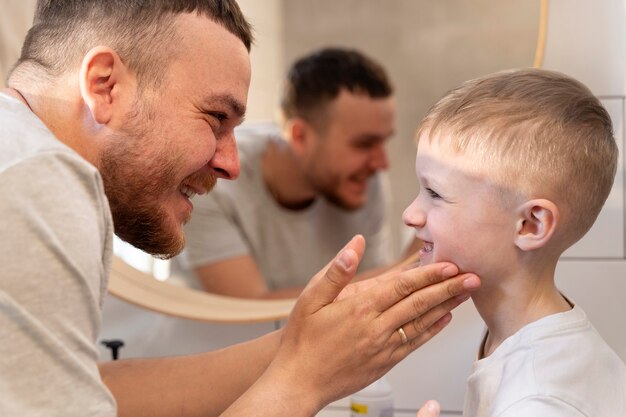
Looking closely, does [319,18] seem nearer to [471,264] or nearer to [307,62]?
[307,62]

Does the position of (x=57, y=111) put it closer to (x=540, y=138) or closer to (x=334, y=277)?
(x=334, y=277)

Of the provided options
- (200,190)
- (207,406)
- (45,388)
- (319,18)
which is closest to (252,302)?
(207,406)

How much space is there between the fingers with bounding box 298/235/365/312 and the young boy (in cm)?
11

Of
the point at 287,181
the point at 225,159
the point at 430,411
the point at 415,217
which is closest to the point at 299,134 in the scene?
the point at 287,181

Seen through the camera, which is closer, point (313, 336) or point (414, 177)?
point (313, 336)

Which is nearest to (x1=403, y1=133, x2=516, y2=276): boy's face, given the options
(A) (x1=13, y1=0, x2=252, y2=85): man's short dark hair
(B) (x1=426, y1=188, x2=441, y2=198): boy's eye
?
(B) (x1=426, y1=188, x2=441, y2=198): boy's eye

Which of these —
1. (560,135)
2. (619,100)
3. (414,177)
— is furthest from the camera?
(414,177)

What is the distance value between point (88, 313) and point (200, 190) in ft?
1.15

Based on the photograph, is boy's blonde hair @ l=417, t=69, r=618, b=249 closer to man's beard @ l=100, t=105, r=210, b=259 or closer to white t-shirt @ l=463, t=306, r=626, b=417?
white t-shirt @ l=463, t=306, r=626, b=417

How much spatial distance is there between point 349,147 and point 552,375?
2.17 feet

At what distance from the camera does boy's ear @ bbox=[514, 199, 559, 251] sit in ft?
3.11

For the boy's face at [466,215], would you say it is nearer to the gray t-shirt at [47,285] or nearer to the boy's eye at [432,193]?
the boy's eye at [432,193]

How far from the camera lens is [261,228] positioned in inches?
59.3

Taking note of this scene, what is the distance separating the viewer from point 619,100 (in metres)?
1.30
